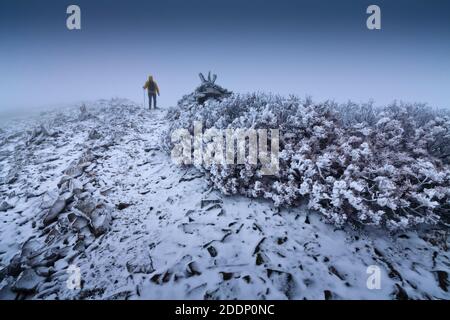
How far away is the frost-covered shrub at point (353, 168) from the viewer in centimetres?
386

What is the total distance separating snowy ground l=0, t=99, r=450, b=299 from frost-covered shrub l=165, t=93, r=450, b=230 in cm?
36

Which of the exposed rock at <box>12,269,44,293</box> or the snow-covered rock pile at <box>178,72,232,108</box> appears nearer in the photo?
the exposed rock at <box>12,269,44,293</box>

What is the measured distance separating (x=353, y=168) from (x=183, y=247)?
341cm

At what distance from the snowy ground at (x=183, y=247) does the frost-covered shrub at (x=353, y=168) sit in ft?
1.17

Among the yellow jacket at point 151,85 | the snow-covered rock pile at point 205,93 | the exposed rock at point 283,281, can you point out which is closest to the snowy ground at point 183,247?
the exposed rock at point 283,281

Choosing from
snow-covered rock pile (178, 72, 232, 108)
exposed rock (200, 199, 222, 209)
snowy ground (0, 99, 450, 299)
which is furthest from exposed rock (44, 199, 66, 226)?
snow-covered rock pile (178, 72, 232, 108)

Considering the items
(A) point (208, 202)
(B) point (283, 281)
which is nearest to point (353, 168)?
(B) point (283, 281)

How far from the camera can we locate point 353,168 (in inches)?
162

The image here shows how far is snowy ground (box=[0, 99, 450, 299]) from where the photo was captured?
314 cm

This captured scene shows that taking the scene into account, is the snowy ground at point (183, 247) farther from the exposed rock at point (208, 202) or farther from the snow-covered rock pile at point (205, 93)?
the snow-covered rock pile at point (205, 93)

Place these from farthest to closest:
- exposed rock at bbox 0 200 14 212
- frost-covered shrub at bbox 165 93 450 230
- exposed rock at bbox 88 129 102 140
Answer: exposed rock at bbox 88 129 102 140, exposed rock at bbox 0 200 14 212, frost-covered shrub at bbox 165 93 450 230

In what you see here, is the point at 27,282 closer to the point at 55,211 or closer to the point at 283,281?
the point at 55,211

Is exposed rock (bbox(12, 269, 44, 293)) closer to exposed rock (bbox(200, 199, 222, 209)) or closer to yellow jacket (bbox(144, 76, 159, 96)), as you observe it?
exposed rock (bbox(200, 199, 222, 209))
